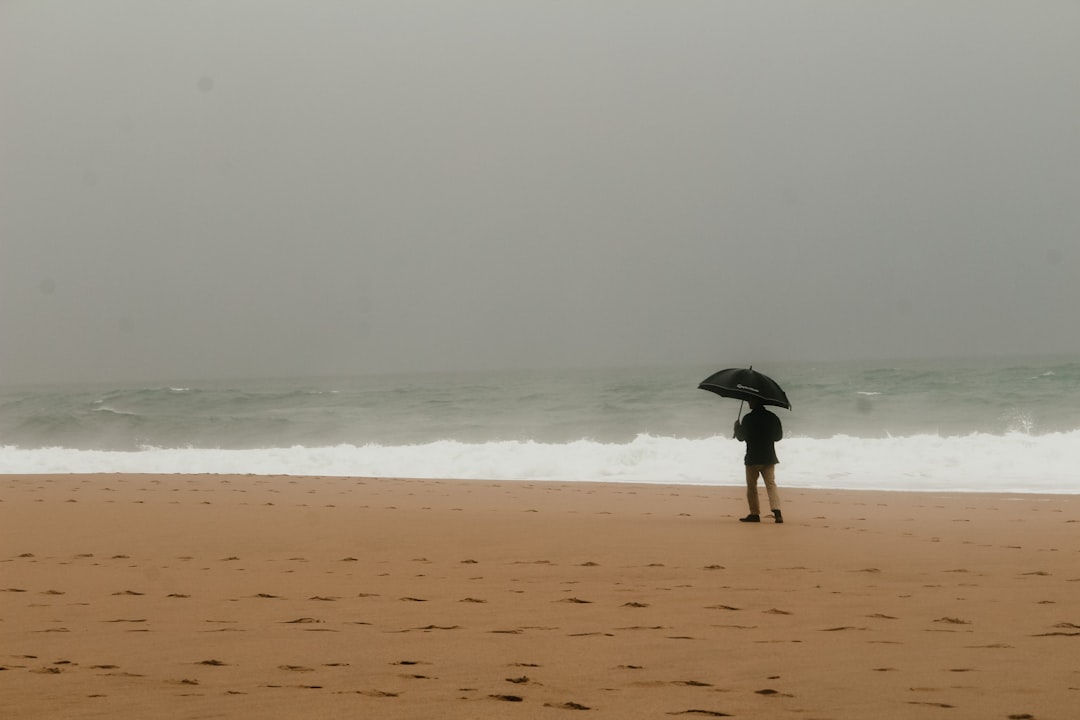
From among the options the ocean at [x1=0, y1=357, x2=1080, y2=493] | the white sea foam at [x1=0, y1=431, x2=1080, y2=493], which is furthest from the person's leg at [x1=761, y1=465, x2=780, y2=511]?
the ocean at [x1=0, y1=357, x2=1080, y2=493]

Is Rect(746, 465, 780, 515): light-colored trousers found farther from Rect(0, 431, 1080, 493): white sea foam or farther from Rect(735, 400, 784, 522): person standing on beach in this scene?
Rect(0, 431, 1080, 493): white sea foam

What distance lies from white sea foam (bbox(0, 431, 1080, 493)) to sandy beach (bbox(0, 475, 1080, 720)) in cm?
486

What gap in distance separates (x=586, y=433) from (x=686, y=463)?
1208 centimetres

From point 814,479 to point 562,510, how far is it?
6.11 meters

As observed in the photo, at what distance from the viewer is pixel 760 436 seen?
36.3ft

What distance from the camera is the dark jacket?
11.1m

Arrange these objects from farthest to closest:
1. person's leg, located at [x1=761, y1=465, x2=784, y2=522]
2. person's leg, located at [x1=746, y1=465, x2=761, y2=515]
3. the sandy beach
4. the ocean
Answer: the ocean, person's leg, located at [x1=746, y1=465, x2=761, y2=515], person's leg, located at [x1=761, y1=465, x2=784, y2=522], the sandy beach

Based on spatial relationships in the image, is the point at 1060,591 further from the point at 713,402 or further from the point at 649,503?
the point at 713,402

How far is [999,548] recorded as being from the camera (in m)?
8.88

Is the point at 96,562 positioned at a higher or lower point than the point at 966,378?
lower

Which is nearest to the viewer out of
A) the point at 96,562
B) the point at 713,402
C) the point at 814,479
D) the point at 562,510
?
the point at 96,562

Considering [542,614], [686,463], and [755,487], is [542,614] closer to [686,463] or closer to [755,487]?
[755,487]

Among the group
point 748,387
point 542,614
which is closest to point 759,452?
point 748,387

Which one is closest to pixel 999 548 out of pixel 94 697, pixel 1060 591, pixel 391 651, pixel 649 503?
pixel 1060 591
